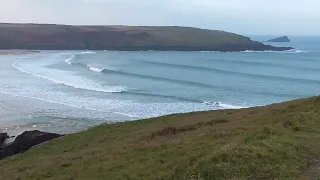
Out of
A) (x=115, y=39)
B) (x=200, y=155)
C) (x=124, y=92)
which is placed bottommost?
(x=124, y=92)

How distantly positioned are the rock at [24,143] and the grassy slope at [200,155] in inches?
129

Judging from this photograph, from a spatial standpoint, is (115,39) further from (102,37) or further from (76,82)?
(76,82)

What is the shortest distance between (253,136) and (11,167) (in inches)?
337

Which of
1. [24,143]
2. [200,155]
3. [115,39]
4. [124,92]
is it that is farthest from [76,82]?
[115,39]

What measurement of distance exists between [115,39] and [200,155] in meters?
136

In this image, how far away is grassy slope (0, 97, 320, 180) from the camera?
927cm

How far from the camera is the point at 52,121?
101 ft

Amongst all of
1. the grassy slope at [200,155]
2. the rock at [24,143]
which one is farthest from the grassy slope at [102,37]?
the grassy slope at [200,155]

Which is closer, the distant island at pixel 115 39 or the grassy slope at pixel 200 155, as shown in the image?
the grassy slope at pixel 200 155

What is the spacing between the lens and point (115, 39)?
145 m

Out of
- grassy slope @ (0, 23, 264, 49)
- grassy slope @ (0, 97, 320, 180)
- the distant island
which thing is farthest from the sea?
grassy slope @ (0, 23, 264, 49)

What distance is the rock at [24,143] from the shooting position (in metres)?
21.4

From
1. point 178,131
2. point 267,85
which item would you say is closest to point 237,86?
point 267,85

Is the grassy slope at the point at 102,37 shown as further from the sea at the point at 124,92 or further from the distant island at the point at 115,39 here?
the sea at the point at 124,92
